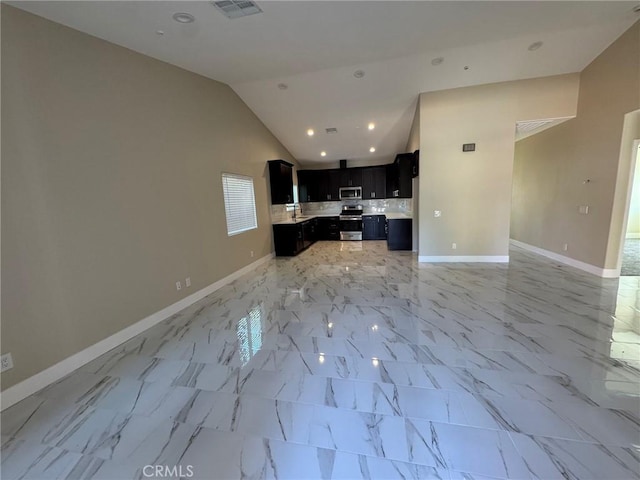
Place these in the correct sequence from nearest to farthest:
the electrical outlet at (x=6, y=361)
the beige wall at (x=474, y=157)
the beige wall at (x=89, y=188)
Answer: the electrical outlet at (x=6, y=361) < the beige wall at (x=89, y=188) < the beige wall at (x=474, y=157)

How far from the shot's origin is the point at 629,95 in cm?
361

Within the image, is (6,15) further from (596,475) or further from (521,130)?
(521,130)

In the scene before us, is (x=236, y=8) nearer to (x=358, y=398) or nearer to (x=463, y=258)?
(x=358, y=398)

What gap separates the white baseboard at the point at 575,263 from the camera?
4124 mm

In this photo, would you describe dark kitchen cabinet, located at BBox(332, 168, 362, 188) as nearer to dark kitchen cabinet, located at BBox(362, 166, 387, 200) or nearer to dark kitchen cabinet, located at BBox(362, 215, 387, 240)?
dark kitchen cabinet, located at BBox(362, 166, 387, 200)

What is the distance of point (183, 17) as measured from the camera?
8.66 feet

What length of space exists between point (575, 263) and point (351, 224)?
17.6ft

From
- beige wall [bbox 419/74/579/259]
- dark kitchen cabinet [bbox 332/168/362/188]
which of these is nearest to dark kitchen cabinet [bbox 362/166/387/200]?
dark kitchen cabinet [bbox 332/168/362/188]

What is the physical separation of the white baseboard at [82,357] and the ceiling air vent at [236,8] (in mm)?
3404

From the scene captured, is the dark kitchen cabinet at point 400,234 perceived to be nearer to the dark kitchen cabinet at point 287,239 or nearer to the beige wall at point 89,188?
the dark kitchen cabinet at point 287,239

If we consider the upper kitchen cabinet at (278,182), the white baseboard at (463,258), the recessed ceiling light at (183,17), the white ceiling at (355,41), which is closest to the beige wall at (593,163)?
the white ceiling at (355,41)

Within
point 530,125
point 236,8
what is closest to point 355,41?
point 236,8

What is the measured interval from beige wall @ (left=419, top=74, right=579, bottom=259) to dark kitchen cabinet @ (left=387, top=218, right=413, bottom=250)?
124 centimetres

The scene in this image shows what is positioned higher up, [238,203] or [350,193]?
[350,193]
